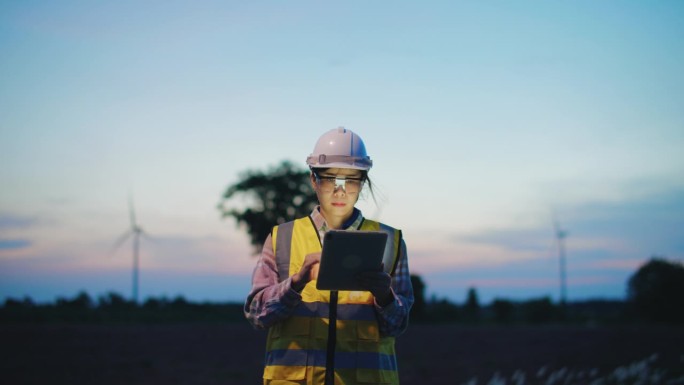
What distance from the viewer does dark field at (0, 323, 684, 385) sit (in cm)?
1838

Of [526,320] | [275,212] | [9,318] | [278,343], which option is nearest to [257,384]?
[278,343]

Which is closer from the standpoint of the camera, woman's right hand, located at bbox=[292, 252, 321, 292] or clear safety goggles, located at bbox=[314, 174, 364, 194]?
woman's right hand, located at bbox=[292, 252, 321, 292]

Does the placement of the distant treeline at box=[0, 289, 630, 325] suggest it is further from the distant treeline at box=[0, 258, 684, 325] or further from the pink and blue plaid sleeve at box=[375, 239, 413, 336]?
the pink and blue plaid sleeve at box=[375, 239, 413, 336]

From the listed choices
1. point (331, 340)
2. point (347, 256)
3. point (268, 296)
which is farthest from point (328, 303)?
point (347, 256)

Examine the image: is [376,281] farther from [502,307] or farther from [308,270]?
[502,307]

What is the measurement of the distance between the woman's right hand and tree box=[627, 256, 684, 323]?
5064cm

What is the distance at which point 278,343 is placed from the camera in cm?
425

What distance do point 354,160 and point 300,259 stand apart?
639 millimetres

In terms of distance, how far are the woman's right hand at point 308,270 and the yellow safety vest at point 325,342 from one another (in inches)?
11.9

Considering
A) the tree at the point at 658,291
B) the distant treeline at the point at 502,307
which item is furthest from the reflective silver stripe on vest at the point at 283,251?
the tree at the point at 658,291

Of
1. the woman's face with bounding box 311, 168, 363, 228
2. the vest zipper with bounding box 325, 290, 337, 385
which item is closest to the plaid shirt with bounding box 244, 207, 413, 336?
the woman's face with bounding box 311, 168, 363, 228

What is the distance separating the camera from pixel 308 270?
3.95 metres

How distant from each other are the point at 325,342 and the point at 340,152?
1.07 metres

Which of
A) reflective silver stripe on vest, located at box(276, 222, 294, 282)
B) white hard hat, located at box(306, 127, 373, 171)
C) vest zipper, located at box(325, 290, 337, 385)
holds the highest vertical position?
white hard hat, located at box(306, 127, 373, 171)
